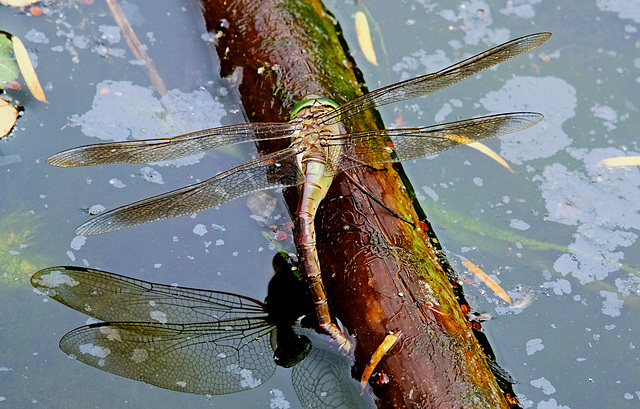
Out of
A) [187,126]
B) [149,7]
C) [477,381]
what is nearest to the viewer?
[477,381]

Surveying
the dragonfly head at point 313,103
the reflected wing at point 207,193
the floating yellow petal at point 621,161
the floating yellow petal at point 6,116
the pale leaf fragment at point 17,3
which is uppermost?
the pale leaf fragment at point 17,3

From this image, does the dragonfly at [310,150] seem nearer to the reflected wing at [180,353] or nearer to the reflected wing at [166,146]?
the reflected wing at [166,146]

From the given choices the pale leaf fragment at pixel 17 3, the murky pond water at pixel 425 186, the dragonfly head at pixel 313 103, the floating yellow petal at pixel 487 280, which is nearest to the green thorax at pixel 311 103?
the dragonfly head at pixel 313 103

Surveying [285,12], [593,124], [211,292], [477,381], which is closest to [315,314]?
[211,292]

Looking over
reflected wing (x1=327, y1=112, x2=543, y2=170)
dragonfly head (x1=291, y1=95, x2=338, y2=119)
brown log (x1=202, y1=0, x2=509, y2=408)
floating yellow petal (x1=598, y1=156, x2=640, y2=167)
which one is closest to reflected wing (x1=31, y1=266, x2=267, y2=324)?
brown log (x1=202, y1=0, x2=509, y2=408)

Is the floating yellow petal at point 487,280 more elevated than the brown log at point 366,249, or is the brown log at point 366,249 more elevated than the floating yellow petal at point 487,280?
the brown log at point 366,249

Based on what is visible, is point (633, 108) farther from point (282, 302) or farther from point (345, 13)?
point (282, 302)

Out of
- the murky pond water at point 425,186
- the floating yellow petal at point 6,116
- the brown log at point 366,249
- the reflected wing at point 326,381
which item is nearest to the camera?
the brown log at point 366,249
